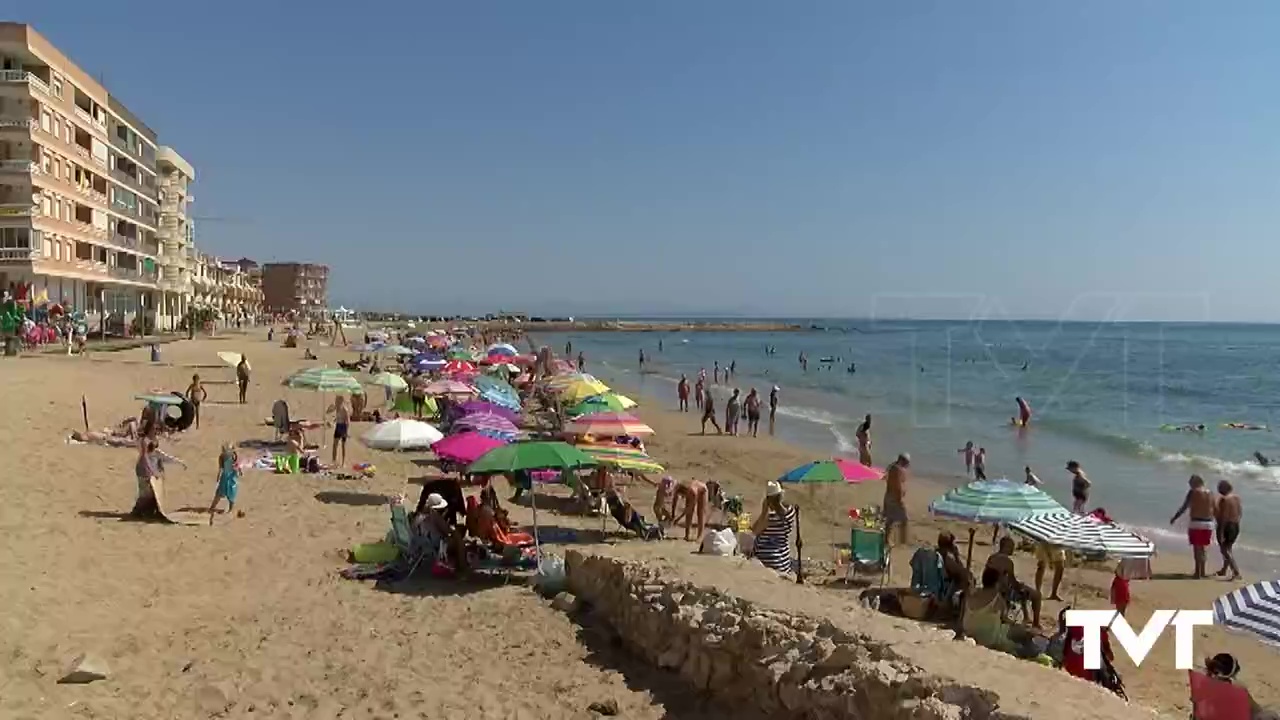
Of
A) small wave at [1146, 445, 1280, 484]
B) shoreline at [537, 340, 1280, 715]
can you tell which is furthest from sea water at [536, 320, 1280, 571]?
shoreline at [537, 340, 1280, 715]

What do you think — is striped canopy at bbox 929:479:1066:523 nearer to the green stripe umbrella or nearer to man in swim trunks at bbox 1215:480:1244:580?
the green stripe umbrella

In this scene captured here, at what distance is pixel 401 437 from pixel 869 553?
7.58 meters

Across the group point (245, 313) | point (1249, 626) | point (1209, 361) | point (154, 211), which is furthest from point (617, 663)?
point (245, 313)

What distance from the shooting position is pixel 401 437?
14.8 meters

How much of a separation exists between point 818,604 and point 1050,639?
10.1ft

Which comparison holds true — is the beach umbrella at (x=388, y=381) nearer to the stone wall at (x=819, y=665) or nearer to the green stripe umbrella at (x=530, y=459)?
the green stripe umbrella at (x=530, y=459)

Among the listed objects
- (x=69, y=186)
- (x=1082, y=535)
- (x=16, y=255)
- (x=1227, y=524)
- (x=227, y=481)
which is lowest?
(x=1227, y=524)

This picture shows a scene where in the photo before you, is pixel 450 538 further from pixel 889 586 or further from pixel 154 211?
pixel 154 211

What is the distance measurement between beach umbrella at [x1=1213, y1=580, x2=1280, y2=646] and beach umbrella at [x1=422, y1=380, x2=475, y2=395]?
1596 centimetres

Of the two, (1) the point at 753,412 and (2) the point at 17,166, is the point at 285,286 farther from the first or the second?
(1) the point at 753,412

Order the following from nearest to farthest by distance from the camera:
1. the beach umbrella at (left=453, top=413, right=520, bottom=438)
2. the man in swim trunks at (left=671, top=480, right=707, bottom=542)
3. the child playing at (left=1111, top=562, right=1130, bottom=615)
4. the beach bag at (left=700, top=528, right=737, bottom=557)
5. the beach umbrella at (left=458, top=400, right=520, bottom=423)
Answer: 1. the child playing at (left=1111, top=562, right=1130, bottom=615)
2. the beach bag at (left=700, top=528, right=737, bottom=557)
3. the man in swim trunks at (left=671, top=480, right=707, bottom=542)
4. the beach umbrella at (left=453, top=413, right=520, bottom=438)
5. the beach umbrella at (left=458, top=400, right=520, bottom=423)

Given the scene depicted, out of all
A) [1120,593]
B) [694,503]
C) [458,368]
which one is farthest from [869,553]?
[458,368]

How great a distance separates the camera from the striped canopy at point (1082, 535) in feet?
29.5

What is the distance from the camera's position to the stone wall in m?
4.99
